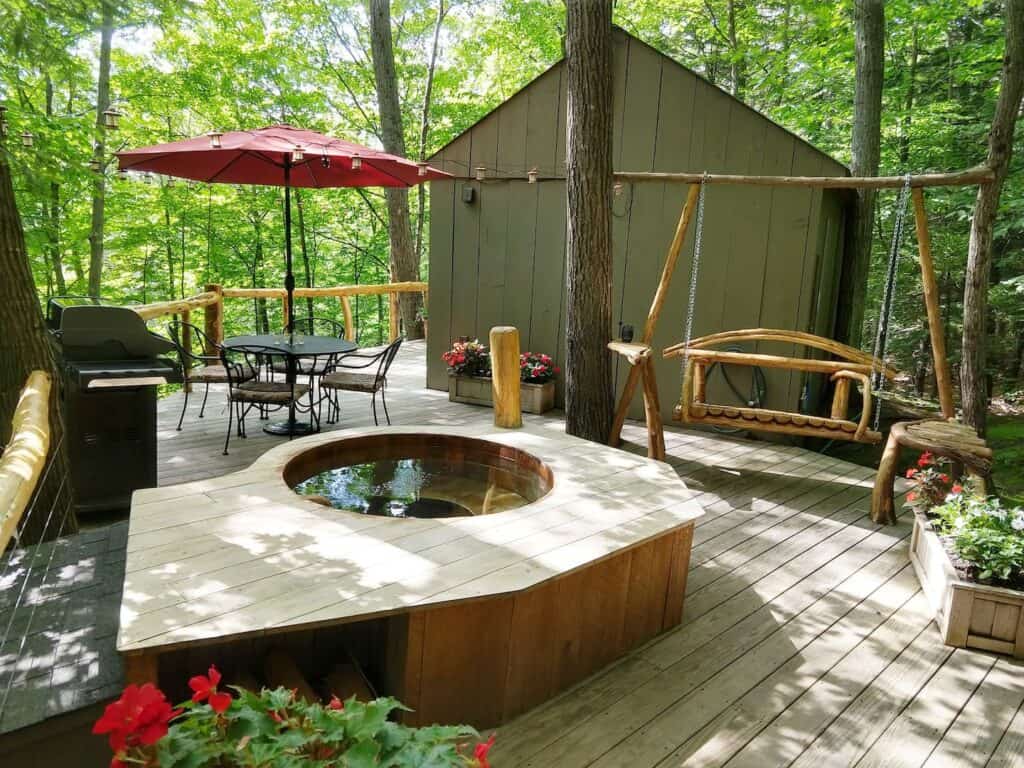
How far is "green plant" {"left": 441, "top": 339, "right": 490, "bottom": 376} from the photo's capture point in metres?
6.21

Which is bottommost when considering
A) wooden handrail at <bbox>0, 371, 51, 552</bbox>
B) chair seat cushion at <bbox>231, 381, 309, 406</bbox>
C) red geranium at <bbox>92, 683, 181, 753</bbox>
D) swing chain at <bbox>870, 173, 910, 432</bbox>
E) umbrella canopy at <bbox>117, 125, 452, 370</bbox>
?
chair seat cushion at <bbox>231, 381, 309, 406</bbox>

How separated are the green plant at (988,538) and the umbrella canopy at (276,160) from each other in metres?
3.64

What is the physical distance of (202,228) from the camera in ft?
40.1

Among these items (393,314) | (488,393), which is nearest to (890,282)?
(488,393)

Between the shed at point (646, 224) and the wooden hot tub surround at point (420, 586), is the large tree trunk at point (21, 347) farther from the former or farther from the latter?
the shed at point (646, 224)

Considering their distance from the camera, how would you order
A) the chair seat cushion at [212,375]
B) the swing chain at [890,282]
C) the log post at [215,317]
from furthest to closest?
1. the log post at [215,317]
2. the chair seat cushion at [212,375]
3. the swing chain at [890,282]

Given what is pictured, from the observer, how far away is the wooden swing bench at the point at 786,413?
4188mm

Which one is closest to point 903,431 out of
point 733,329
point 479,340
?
point 733,329

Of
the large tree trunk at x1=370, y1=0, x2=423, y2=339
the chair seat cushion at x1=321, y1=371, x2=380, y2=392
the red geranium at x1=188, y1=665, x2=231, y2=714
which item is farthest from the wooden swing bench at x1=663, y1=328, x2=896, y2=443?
the large tree trunk at x1=370, y1=0, x2=423, y2=339

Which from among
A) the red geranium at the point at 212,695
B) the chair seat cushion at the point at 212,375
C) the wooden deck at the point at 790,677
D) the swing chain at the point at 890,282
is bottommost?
the wooden deck at the point at 790,677

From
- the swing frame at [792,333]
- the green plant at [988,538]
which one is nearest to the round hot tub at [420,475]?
the swing frame at [792,333]

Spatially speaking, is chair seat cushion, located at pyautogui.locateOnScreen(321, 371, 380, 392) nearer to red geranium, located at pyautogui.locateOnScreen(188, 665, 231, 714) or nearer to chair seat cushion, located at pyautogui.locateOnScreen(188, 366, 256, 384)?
chair seat cushion, located at pyautogui.locateOnScreen(188, 366, 256, 384)

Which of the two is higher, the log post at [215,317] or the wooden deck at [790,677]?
the log post at [215,317]

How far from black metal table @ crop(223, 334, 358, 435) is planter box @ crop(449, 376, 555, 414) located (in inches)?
56.8
